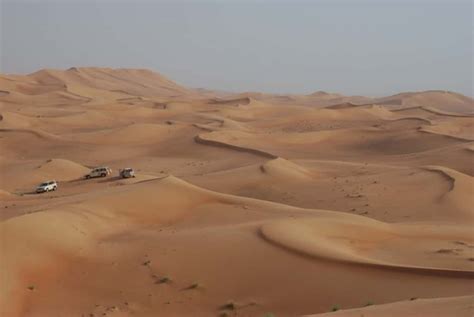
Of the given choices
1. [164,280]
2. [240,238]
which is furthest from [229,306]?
[240,238]

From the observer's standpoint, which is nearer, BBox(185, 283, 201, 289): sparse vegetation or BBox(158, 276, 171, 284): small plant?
BBox(185, 283, 201, 289): sparse vegetation

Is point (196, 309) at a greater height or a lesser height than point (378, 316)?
lesser

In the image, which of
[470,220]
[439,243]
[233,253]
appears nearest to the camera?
[233,253]

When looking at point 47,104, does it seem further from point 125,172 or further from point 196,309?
point 196,309

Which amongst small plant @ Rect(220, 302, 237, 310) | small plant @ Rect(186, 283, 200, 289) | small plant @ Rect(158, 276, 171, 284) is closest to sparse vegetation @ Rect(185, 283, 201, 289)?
small plant @ Rect(186, 283, 200, 289)

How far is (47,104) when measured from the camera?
66.4 m

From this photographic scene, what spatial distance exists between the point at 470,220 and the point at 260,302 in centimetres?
1080

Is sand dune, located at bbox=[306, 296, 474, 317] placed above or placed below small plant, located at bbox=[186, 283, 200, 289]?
above

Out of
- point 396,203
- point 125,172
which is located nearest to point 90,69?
point 125,172

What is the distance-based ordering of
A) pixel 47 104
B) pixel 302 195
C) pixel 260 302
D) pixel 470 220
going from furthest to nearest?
pixel 47 104
pixel 302 195
pixel 470 220
pixel 260 302

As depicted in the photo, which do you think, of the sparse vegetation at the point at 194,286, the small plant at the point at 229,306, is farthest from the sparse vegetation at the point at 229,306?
the sparse vegetation at the point at 194,286

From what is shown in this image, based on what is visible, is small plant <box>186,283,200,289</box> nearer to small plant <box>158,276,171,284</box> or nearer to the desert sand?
the desert sand

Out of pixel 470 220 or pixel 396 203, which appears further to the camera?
pixel 396 203

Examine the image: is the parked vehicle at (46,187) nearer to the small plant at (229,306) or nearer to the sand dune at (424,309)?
the small plant at (229,306)
